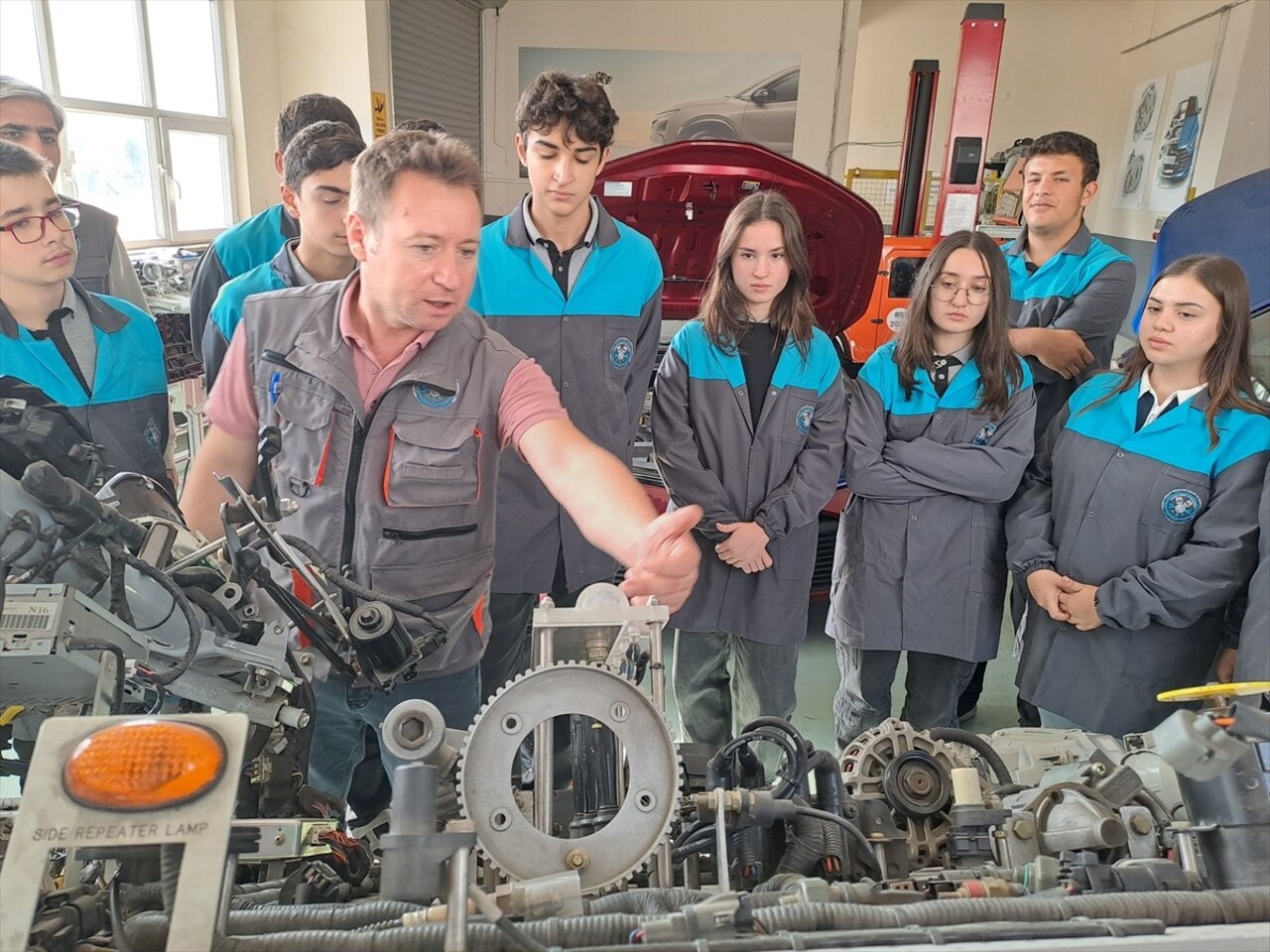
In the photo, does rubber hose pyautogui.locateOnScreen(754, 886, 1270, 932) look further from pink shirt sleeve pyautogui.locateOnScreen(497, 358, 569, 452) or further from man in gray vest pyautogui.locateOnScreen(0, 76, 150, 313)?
man in gray vest pyautogui.locateOnScreen(0, 76, 150, 313)

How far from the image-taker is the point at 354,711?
1569 millimetres

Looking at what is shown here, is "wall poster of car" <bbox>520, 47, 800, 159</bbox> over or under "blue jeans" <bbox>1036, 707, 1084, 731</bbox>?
over

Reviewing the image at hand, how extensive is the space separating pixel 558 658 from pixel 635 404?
1253mm

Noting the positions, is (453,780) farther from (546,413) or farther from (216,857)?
(546,413)

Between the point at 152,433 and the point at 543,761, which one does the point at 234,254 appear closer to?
the point at 152,433

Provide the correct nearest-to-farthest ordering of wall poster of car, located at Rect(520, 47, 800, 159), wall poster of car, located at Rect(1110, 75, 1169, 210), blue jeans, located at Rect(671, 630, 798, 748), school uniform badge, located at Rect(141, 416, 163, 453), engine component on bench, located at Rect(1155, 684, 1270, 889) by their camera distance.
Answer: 1. engine component on bench, located at Rect(1155, 684, 1270, 889)
2. school uniform badge, located at Rect(141, 416, 163, 453)
3. blue jeans, located at Rect(671, 630, 798, 748)
4. wall poster of car, located at Rect(520, 47, 800, 159)
5. wall poster of car, located at Rect(1110, 75, 1169, 210)

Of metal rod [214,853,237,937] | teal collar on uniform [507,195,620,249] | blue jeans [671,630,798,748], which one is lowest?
blue jeans [671,630,798,748]

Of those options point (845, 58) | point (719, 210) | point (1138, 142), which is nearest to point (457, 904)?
point (719, 210)

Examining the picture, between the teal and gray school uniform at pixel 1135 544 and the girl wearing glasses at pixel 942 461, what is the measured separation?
11 centimetres

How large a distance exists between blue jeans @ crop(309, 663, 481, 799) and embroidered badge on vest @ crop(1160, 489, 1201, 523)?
152 centimetres

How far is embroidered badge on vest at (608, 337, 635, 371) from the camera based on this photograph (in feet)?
7.00

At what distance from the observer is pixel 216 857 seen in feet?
2.17

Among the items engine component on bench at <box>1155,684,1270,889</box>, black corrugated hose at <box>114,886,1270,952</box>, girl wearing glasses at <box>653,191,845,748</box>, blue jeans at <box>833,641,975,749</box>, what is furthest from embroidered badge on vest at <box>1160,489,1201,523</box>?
black corrugated hose at <box>114,886,1270,952</box>

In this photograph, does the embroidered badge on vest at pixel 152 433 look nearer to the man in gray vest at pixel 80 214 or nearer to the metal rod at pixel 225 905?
the man in gray vest at pixel 80 214
